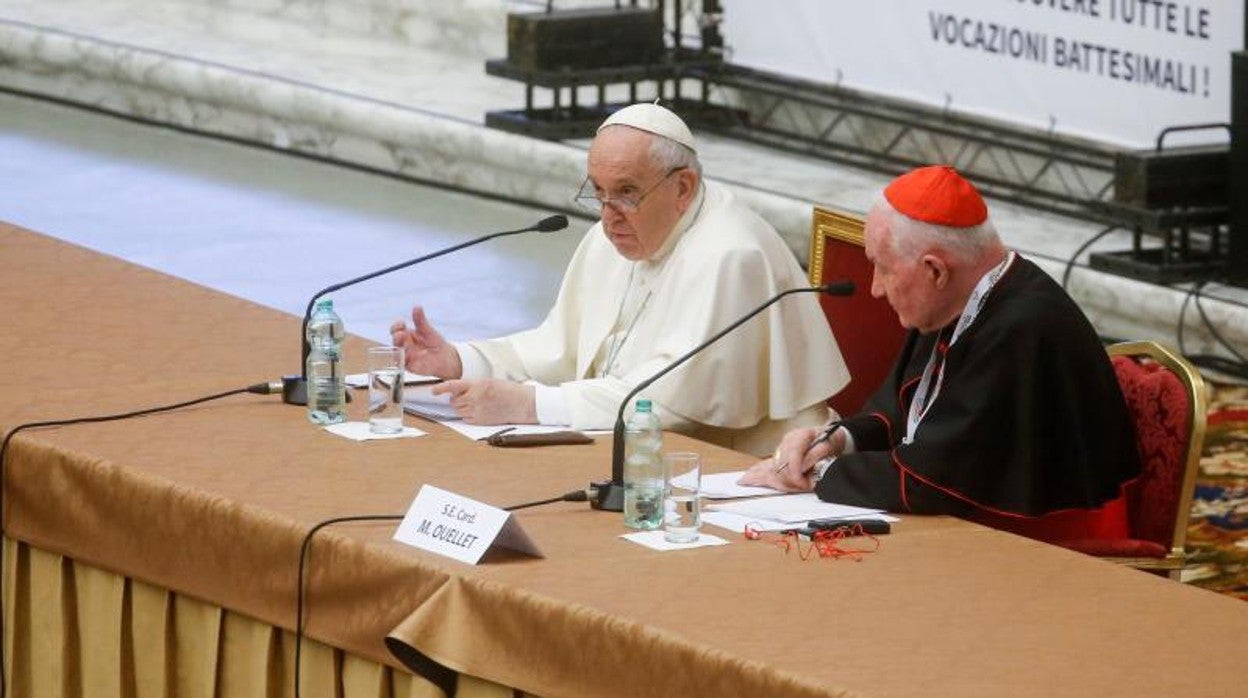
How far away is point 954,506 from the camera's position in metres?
4.45

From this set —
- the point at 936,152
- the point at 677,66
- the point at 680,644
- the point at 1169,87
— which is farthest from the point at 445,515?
the point at 677,66

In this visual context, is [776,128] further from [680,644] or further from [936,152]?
[680,644]

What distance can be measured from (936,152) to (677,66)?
1326 millimetres

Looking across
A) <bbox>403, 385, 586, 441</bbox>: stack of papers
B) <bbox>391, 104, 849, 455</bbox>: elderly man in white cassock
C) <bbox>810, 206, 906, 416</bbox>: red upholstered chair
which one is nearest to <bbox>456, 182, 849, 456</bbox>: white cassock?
<bbox>391, 104, 849, 455</bbox>: elderly man in white cassock

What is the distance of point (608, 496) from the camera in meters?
4.34

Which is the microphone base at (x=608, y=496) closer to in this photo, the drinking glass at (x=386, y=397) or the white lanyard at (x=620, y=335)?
the drinking glass at (x=386, y=397)

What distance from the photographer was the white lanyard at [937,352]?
15.0 ft

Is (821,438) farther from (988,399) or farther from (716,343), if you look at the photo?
(716,343)

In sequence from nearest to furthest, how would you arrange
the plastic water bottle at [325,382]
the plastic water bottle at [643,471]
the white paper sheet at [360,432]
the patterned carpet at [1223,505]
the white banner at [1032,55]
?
1. the plastic water bottle at [643,471]
2. the white paper sheet at [360,432]
3. the plastic water bottle at [325,382]
4. the patterned carpet at [1223,505]
5. the white banner at [1032,55]

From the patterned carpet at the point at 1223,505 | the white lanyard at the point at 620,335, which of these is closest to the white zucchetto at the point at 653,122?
the white lanyard at the point at 620,335

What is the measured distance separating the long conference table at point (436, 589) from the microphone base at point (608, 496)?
21mm

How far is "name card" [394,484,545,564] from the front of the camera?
4.03 metres

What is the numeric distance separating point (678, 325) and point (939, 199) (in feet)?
2.97

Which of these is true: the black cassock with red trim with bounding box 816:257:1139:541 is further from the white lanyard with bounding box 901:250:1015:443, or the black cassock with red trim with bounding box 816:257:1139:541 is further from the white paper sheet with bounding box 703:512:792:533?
the white paper sheet with bounding box 703:512:792:533
